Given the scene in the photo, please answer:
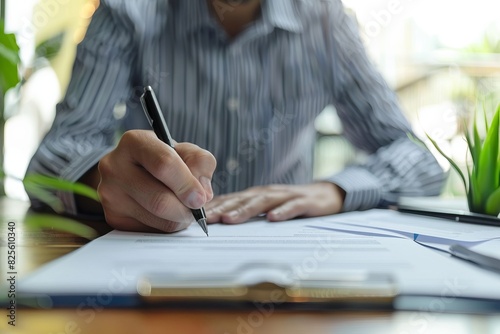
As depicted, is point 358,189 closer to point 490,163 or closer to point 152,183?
point 490,163

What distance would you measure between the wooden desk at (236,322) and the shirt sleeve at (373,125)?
0.49m

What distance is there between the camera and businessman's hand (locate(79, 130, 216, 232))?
0.44 meters

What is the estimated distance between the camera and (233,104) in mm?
901

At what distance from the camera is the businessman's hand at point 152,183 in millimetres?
441

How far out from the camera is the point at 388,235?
0.47 meters

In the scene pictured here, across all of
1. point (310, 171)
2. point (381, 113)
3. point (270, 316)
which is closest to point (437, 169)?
point (381, 113)

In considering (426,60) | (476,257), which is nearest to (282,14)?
(476,257)

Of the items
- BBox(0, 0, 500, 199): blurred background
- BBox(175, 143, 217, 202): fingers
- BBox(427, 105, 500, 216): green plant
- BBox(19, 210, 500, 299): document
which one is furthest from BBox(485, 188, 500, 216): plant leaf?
BBox(0, 0, 500, 199): blurred background

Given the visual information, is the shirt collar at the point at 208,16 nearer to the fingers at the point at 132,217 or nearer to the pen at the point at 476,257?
the fingers at the point at 132,217

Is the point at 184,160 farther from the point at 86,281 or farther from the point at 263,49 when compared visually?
the point at 263,49

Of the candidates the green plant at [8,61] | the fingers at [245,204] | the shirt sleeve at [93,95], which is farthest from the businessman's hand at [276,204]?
the green plant at [8,61]

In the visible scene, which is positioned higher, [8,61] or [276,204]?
[8,61]

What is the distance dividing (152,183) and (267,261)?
0.58 feet

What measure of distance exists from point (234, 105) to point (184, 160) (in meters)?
0.44
